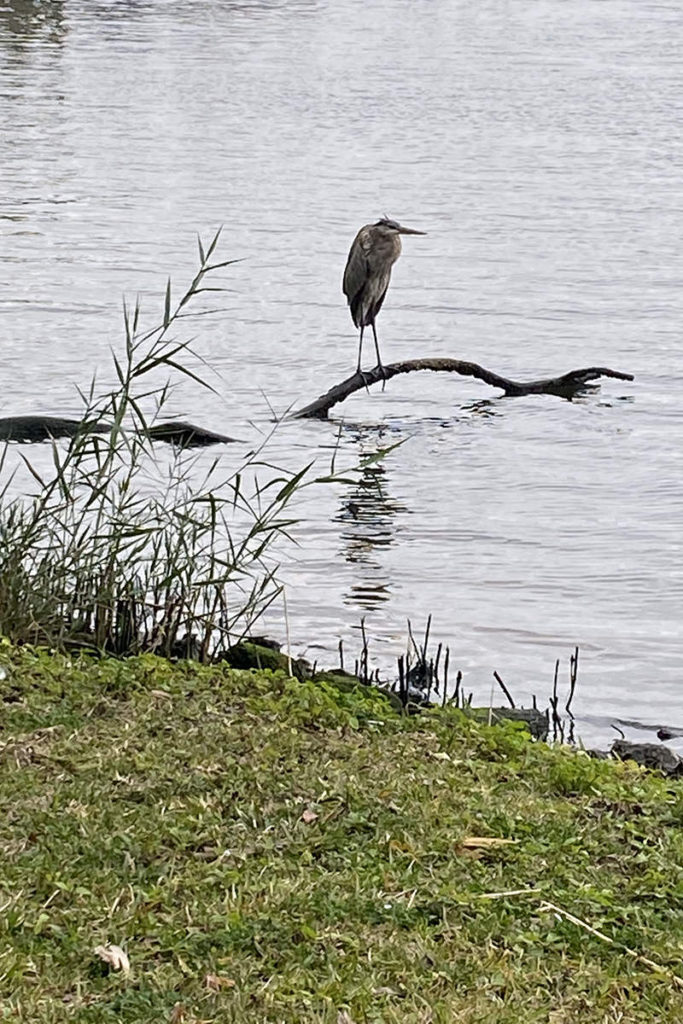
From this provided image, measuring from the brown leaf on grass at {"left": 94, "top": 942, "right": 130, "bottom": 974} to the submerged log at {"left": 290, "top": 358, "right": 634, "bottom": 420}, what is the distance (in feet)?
29.9

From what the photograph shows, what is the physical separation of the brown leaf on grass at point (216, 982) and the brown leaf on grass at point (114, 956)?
0.59ft

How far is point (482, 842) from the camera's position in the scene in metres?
4.63

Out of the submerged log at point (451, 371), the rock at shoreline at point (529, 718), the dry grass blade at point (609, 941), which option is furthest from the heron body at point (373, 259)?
the dry grass blade at point (609, 941)

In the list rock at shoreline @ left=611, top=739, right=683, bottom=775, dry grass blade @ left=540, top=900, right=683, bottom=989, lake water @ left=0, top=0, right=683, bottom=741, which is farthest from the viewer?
lake water @ left=0, top=0, right=683, bottom=741

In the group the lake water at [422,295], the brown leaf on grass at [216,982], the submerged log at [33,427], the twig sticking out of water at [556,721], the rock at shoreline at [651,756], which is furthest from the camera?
the submerged log at [33,427]

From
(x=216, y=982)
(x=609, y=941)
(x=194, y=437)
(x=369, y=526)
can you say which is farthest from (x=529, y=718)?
(x=194, y=437)

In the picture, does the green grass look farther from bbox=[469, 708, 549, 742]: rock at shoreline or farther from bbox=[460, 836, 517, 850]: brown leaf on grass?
bbox=[469, 708, 549, 742]: rock at shoreline

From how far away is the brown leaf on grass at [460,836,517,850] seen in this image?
461 cm

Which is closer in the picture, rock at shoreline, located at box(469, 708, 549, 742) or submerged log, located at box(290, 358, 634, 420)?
rock at shoreline, located at box(469, 708, 549, 742)

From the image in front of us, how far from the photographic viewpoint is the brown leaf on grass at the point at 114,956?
12.8 feet

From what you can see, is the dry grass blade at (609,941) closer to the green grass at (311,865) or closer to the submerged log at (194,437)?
the green grass at (311,865)

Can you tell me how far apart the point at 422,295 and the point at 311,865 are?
50.3 feet

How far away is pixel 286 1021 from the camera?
12.2ft

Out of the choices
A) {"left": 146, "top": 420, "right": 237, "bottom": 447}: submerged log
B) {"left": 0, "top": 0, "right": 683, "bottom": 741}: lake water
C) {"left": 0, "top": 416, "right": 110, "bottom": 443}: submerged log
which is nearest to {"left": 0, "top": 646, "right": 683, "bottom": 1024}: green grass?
{"left": 0, "top": 0, "right": 683, "bottom": 741}: lake water
